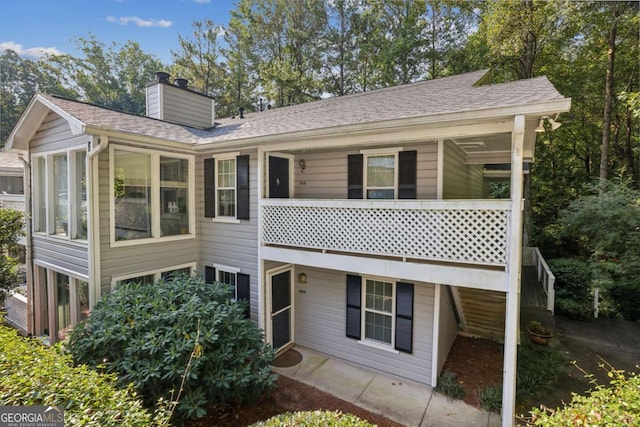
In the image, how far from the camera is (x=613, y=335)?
27.9ft

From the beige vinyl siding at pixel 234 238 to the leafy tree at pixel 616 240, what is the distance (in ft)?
35.5

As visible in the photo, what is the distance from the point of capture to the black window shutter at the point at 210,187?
297 inches

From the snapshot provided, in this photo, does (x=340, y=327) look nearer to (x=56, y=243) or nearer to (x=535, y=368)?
(x=535, y=368)

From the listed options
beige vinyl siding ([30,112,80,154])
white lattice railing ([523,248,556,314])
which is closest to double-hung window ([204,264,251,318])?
beige vinyl siding ([30,112,80,154])

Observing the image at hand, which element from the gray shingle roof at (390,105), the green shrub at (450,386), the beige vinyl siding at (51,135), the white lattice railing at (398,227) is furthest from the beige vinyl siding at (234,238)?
the green shrub at (450,386)

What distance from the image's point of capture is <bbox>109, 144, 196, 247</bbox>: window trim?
612 centimetres

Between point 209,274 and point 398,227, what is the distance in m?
5.12

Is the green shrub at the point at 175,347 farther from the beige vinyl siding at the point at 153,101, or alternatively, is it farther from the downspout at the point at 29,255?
the beige vinyl siding at the point at 153,101

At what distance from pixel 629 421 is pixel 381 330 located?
181 inches

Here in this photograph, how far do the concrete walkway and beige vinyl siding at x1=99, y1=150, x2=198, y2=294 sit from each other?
3676 mm

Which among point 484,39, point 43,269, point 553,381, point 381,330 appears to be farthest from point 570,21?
point 43,269

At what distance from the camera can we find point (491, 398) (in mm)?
5574

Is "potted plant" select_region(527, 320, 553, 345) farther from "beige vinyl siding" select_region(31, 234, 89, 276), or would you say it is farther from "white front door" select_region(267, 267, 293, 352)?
"beige vinyl siding" select_region(31, 234, 89, 276)

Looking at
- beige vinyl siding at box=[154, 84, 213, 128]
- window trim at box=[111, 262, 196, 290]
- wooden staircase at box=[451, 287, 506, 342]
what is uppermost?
beige vinyl siding at box=[154, 84, 213, 128]
